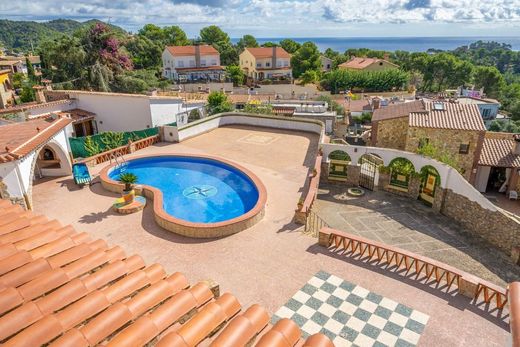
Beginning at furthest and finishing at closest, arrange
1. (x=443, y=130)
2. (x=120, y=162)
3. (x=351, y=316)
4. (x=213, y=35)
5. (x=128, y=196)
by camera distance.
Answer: (x=213, y=35) < (x=443, y=130) < (x=120, y=162) < (x=128, y=196) < (x=351, y=316)

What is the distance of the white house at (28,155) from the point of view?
12641 mm

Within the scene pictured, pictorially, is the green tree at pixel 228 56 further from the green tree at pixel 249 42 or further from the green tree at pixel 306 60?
the green tree at pixel 249 42

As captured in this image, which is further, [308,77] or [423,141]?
[308,77]

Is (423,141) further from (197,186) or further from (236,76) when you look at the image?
(236,76)

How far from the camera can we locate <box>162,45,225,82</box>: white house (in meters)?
67.2

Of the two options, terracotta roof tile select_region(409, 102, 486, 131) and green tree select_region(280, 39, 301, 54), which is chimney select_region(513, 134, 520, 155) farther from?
green tree select_region(280, 39, 301, 54)

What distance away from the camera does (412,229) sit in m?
17.4

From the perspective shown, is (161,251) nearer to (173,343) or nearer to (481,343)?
(173,343)

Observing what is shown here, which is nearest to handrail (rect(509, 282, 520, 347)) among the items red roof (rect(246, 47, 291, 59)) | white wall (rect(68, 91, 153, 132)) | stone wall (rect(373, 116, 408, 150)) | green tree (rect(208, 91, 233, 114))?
stone wall (rect(373, 116, 408, 150))

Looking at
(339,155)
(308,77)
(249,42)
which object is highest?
(249,42)

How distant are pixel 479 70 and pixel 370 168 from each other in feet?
261

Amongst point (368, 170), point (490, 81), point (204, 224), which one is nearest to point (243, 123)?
point (368, 170)

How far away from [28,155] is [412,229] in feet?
56.7

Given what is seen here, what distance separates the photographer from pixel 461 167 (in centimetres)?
2447
